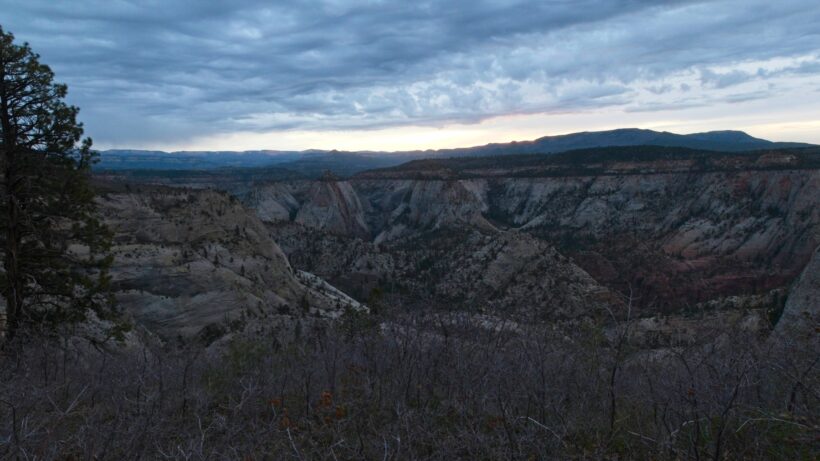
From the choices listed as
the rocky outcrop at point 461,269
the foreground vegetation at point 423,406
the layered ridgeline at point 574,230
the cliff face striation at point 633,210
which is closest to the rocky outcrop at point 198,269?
the layered ridgeline at point 574,230

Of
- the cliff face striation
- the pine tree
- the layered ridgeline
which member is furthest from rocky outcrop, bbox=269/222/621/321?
the pine tree

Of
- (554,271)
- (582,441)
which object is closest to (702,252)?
(554,271)

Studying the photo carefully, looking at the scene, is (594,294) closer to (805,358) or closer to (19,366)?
(805,358)

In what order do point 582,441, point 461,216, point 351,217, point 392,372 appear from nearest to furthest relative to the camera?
1. point 582,441
2. point 392,372
3. point 461,216
4. point 351,217

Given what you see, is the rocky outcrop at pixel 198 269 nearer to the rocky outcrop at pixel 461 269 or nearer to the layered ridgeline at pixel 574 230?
the layered ridgeline at pixel 574 230

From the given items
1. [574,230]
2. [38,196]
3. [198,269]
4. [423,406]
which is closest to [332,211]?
[574,230]
